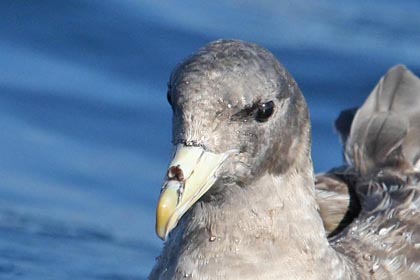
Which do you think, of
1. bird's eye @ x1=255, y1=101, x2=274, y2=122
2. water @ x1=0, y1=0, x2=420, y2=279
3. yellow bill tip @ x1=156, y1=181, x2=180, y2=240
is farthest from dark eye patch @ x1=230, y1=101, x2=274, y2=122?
water @ x1=0, y1=0, x2=420, y2=279

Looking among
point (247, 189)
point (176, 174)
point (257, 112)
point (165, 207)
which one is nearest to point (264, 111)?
point (257, 112)

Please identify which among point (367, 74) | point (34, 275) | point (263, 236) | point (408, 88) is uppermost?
point (367, 74)

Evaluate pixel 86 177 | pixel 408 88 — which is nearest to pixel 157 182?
pixel 86 177

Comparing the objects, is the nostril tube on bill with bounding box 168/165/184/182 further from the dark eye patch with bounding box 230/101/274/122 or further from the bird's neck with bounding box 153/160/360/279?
the bird's neck with bounding box 153/160/360/279

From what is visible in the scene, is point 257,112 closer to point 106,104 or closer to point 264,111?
point 264,111

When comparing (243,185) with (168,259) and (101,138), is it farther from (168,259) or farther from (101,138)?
(101,138)
